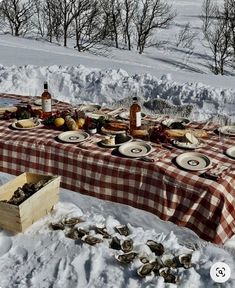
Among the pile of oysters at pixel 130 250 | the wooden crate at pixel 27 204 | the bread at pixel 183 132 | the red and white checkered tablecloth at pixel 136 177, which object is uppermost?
the bread at pixel 183 132

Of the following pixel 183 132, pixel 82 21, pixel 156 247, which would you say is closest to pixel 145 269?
pixel 156 247

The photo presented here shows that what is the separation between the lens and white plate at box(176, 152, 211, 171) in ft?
9.79

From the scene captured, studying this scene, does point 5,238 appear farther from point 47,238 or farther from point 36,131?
point 36,131

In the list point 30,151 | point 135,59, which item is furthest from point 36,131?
point 135,59

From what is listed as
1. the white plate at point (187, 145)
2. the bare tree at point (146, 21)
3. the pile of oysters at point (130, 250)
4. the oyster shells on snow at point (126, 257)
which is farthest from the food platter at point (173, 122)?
the bare tree at point (146, 21)

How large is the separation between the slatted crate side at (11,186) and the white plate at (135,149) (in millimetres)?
879

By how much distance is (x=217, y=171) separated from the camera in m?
2.92

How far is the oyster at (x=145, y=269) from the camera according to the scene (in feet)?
9.14

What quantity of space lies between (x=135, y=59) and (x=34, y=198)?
2514 centimetres

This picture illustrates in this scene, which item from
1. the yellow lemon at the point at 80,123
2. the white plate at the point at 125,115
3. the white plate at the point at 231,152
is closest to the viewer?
the white plate at the point at 231,152

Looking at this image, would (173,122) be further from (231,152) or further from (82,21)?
(82,21)

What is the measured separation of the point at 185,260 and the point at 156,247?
0.25m

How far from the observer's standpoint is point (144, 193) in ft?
10.3

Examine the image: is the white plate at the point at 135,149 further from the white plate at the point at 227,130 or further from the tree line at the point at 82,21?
the tree line at the point at 82,21
